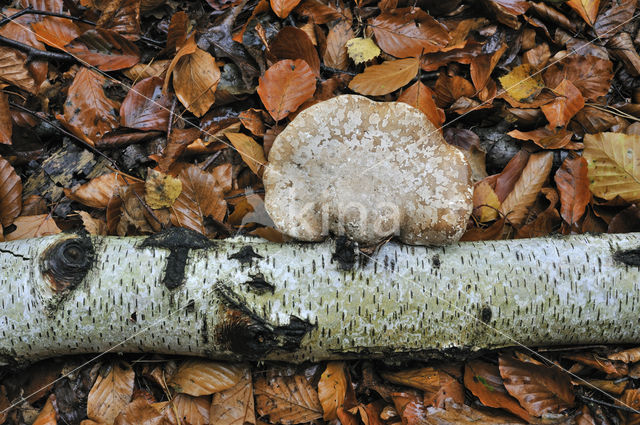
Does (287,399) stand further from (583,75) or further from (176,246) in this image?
(583,75)

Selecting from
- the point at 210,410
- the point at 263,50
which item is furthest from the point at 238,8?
the point at 210,410

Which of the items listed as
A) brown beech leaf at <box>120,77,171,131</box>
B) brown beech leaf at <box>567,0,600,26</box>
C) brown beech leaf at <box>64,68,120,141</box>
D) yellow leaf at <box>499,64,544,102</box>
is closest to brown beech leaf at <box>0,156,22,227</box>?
brown beech leaf at <box>64,68,120,141</box>

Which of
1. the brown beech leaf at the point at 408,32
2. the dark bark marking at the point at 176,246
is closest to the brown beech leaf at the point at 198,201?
the dark bark marking at the point at 176,246

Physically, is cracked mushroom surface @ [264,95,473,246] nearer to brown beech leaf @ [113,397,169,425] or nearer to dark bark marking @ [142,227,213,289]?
dark bark marking @ [142,227,213,289]

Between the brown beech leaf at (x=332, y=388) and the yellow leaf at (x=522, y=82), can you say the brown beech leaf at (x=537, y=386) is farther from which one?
the yellow leaf at (x=522, y=82)

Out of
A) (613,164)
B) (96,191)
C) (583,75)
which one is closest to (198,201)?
(96,191)

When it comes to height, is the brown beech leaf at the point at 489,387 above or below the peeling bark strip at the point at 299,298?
below
